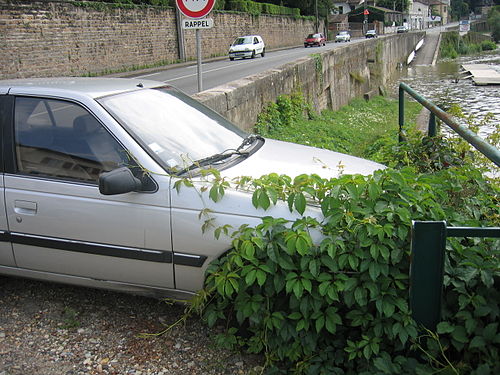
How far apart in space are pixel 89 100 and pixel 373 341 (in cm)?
233

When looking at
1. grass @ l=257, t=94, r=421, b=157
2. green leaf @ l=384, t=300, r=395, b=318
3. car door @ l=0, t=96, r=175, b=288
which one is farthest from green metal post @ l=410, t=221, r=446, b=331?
grass @ l=257, t=94, r=421, b=157

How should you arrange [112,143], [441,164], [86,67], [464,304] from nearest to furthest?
[464,304] < [112,143] < [441,164] < [86,67]

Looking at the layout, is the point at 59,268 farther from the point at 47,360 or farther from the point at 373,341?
the point at 373,341

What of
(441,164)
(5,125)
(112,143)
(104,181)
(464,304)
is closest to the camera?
(464,304)

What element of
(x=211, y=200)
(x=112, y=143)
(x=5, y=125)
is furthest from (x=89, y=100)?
(x=211, y=200)

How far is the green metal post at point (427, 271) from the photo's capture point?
8.93 ft

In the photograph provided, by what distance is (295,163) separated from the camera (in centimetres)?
390

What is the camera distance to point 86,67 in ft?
80.6

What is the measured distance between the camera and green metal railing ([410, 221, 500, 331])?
2705mm

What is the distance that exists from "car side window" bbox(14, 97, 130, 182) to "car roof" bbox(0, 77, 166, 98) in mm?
76

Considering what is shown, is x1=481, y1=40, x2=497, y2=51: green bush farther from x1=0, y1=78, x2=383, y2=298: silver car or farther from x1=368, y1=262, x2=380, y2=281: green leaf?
x1=368, y1=262, x2=380, y2=281: green leaf

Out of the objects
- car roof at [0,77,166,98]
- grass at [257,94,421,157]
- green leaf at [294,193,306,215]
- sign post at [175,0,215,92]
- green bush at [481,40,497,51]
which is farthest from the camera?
green bush at [481,40,497,51]

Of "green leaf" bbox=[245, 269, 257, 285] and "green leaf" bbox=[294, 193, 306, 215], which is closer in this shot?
"green leaf" bbox=[245, 269, 257, 285]

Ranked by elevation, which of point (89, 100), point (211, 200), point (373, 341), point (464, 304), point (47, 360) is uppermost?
point (89, 100)
